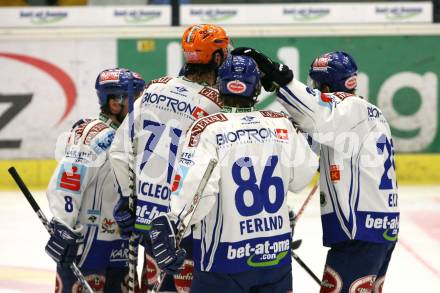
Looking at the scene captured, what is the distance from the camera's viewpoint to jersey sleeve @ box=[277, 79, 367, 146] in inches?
147

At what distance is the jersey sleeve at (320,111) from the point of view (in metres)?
3.73

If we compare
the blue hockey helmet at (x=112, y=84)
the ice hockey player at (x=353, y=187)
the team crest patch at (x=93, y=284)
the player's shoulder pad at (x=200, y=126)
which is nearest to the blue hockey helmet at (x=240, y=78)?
the player's shoulder pad at (x=200, y=126)

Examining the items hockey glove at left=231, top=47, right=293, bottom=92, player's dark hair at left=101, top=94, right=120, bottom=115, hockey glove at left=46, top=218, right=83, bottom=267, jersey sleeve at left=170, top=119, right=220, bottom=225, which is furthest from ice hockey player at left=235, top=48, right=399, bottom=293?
hockey glove at left=46, top=218, right=83, bottom=267

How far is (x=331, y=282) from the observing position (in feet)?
13.2

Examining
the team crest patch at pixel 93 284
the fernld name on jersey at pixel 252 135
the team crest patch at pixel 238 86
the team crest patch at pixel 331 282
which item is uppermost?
the team crest patch at pixel 238 86

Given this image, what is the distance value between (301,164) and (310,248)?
3301 mm

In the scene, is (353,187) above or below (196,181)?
below

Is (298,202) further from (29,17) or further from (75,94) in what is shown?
(29,17)

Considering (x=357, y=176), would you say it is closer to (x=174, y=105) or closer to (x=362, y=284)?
(x=362, y=284)

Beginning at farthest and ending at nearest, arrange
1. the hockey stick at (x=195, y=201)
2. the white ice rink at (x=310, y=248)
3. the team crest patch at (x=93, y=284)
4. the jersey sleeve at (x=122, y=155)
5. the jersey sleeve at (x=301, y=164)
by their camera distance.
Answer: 1. the white ice rink at (x=310, y=248)
2. the team crest patch at (x=93, y=284)
3. the jersey sleeve at (x=122, y=155)
4. the jersey sleeve at (x=301, y=164)
5. the hockey stick at (x=195, y=201)

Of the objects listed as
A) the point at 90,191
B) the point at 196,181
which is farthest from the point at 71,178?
the point at 196,181

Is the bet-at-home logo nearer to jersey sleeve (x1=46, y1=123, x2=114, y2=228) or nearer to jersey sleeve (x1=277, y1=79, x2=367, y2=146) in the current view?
jersey sleeve (x1=277, y1=79, x2=367, y2=146)

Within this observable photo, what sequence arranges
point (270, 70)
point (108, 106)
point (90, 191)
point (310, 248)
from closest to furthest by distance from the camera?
point (270, 70), point (90, 191), point (108, 106), point (310, 248)

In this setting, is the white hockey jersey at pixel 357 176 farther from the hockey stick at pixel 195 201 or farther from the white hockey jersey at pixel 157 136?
the hockey stick at pixel 195 201
